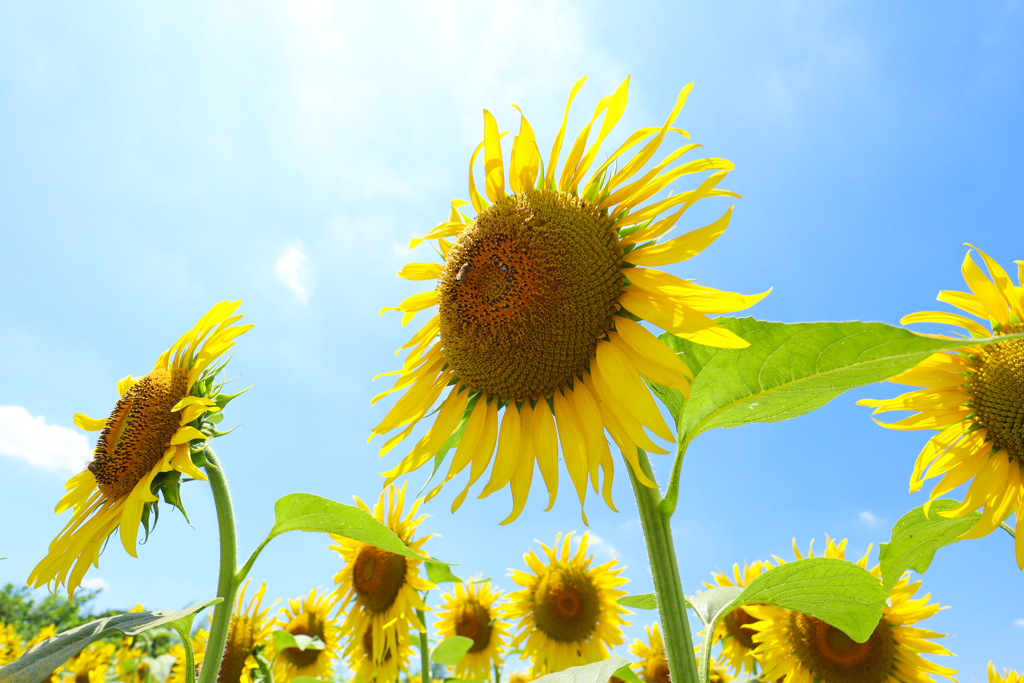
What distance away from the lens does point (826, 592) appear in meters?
1.99

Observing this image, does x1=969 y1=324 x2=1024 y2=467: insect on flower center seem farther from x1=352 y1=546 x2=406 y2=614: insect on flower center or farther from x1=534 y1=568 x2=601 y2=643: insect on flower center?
x1=352 y1=546 x2=406 y2=614: insect on flower center

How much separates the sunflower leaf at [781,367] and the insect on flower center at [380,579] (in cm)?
410

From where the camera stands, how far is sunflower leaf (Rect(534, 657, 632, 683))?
66.8 inches

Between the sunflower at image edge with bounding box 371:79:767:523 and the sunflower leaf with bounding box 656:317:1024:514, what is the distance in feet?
0.23

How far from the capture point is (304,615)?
21.4 feet

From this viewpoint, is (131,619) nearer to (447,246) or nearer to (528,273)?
(447,246)

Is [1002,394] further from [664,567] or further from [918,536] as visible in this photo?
[664,567]

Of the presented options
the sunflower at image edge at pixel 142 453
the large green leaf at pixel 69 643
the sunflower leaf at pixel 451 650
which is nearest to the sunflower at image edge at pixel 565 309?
the large green leaf at pixel 69 643

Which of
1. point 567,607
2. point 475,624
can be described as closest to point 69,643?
point 567,607

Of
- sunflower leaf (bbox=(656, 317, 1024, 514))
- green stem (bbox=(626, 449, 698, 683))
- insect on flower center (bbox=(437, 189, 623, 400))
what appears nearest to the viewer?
sunflower leaf (bbox=(656, 317, 1024, 514))

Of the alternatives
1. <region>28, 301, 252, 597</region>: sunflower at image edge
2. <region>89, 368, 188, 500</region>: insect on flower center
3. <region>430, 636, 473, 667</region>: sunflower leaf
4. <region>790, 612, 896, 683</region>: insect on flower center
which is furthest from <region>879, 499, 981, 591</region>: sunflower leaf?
<region>89, 368, 188, 500</region>: insect on flower center

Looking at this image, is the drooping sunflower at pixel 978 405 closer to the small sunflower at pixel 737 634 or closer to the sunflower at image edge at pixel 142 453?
the small sunflower at pixel 737 634

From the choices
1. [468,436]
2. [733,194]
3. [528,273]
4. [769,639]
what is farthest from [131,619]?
[769,639]

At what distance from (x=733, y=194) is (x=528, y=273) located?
723mm
